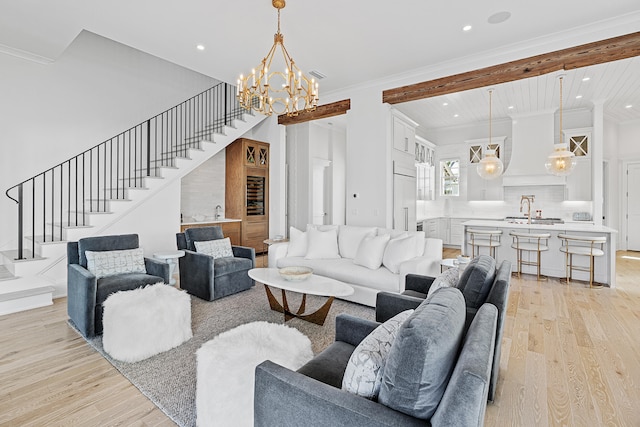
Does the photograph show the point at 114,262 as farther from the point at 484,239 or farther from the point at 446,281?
the point at 484,239

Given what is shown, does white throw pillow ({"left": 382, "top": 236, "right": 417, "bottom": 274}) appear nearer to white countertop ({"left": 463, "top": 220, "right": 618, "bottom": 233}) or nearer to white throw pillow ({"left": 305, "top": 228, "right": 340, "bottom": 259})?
white throw pillow ({"left": 305, "top": 228, "right": 340, "bottom": 259})

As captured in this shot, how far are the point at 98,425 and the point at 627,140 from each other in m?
10.8

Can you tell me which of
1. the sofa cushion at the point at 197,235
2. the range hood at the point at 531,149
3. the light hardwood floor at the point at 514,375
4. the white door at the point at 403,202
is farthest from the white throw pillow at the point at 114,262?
the range hood at the point at 531,149

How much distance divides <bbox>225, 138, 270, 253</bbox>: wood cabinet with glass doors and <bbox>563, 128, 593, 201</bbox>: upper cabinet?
6.56 metres

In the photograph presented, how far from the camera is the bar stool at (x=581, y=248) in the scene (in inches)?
176

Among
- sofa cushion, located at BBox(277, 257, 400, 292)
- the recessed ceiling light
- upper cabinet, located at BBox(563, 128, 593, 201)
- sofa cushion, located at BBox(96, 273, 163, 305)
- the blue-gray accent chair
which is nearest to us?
the blue-gray accent chair

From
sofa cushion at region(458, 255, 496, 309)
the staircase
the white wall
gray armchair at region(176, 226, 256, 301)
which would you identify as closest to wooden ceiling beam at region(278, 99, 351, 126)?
the staircase

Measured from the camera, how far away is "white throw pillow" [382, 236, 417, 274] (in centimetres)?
358

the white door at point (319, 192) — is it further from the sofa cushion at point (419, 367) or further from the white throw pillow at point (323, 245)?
the sofa cushion at point (419, 367)

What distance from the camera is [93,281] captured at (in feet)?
9.21

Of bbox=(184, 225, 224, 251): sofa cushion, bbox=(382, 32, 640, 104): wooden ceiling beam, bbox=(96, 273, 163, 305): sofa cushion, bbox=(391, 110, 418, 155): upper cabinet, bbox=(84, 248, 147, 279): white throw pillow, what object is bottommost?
bbox=(96, 273, 163, 305): sofa cushion

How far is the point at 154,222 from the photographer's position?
5.21m

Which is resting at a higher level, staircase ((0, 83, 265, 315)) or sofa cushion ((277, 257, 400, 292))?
staircase ((0, 83, 265, 315))

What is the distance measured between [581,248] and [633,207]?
4.78m
